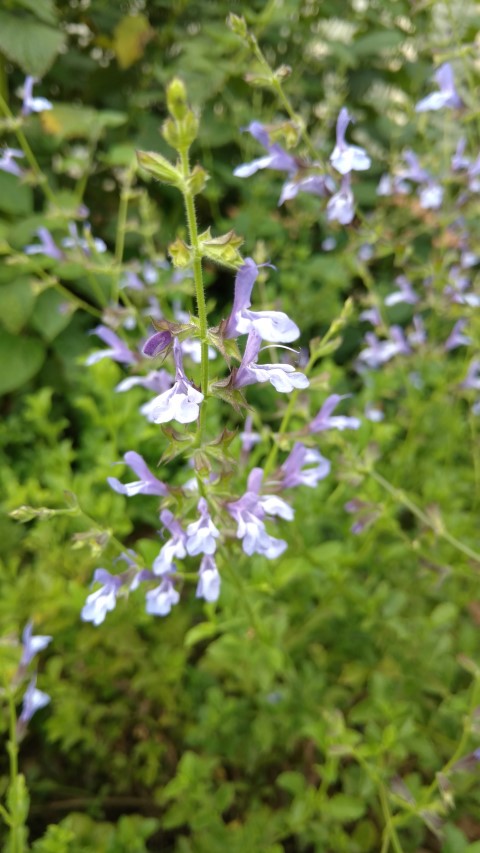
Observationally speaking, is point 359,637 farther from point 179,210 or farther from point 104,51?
point 104,51

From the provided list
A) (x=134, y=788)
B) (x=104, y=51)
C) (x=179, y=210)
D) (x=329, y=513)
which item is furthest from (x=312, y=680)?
(x=104, y=51)

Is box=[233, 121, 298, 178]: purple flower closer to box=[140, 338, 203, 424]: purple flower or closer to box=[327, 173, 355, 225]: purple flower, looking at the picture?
box=[327, 173, 355, 225]: purple flower

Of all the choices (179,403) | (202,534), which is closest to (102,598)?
(202,534)

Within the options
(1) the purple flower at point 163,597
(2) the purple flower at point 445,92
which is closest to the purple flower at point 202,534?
(1) the purple flower at point 163,597

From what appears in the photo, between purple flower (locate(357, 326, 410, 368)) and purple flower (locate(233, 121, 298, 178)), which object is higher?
purple flower (locate(233, 121, 298, 178))

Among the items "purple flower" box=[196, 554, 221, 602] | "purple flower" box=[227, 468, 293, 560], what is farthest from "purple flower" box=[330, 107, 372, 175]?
"purple flower" box=[196, 554, 221, 602]

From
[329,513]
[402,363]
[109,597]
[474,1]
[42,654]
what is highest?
[474,1]

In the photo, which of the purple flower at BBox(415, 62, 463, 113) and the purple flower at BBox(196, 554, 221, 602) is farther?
the purple flower at BBox(415, 62, 463, 113)
